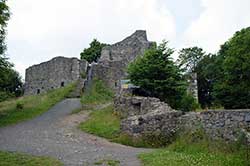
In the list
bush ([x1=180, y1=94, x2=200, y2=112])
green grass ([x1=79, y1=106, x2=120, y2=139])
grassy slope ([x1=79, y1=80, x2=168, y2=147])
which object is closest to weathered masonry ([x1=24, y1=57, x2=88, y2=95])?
grassy slope ([x1=79, y1=80, x2=168, y2=147])

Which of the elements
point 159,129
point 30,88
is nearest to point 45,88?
point 30,88

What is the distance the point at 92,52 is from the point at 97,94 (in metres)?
28.8

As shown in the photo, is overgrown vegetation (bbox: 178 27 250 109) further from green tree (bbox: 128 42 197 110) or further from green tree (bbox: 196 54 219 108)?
green tree (bbox: 128 42 197 110)

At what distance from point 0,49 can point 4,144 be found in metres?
10.8

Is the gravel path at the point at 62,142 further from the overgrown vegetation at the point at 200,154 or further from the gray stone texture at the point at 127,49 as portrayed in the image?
the gray stone texture at the point at 127,49

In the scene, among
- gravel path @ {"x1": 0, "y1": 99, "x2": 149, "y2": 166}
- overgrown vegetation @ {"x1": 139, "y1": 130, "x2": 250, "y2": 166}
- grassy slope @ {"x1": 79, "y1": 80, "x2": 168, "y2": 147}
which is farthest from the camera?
grassy slope @ {"x1": 79, "y1": 80, "x2": 168, "y2": 147}

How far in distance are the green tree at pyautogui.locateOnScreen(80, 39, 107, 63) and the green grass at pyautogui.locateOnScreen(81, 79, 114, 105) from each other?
80.5 ft

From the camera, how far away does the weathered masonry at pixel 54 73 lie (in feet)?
131

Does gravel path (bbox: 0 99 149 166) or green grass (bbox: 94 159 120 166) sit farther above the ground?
gravel path (bbox: 0 99 149 166)

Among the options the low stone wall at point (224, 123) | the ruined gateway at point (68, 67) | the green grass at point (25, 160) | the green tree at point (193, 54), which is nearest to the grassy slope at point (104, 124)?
the low stone wall at point (224, 123)

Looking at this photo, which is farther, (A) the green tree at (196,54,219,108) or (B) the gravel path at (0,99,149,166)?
(A) the green tree at (196,54,219,108)

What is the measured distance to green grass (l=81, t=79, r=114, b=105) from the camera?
26.7 metres

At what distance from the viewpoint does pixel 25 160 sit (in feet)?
32.1

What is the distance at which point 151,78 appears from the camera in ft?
66.6
